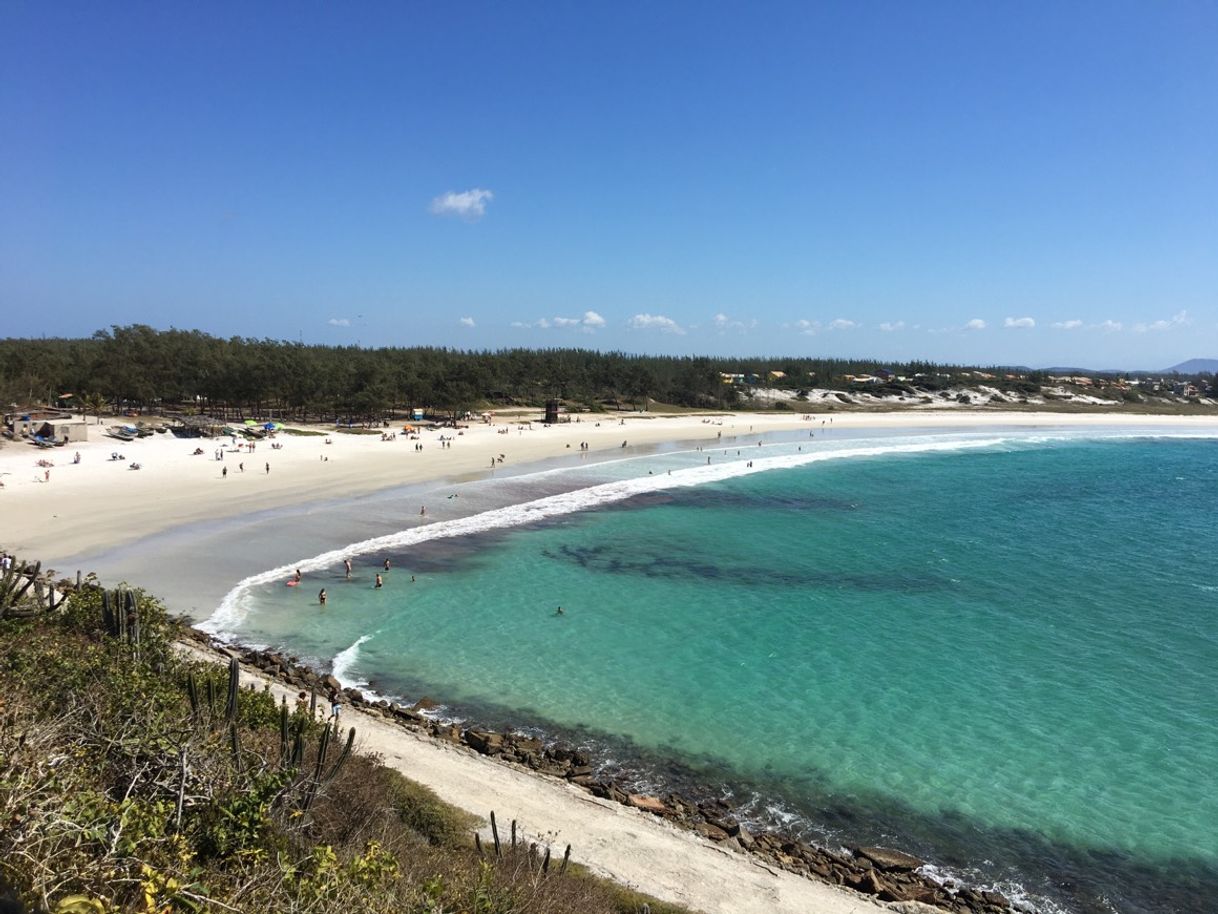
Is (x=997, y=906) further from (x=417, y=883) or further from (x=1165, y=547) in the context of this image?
(x=1165, y=547)

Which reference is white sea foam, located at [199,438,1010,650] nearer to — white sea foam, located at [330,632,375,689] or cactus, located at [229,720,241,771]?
white sea foam, located at [330,632,375,689]

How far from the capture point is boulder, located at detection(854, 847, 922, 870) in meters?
14.4

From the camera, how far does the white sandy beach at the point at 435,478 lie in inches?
523

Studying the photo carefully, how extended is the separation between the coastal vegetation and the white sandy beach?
27.8ft

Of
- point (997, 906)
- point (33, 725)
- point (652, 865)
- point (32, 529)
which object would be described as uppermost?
point (33, 725)

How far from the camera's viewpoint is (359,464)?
56.1 metres

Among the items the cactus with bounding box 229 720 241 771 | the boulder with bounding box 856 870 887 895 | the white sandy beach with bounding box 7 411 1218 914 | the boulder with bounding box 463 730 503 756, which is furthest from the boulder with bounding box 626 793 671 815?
the cactus with bounding box 229 720 241 771

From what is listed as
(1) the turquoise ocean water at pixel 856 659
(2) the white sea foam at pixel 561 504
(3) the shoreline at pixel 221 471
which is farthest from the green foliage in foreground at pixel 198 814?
(3) the shoreline at pixel 221 471

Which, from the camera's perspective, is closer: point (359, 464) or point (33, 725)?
point (33, 725)

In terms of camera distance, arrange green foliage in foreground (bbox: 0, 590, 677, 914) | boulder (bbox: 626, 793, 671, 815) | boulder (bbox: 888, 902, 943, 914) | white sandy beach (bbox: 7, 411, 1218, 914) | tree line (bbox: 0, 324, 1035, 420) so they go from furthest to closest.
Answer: tree line (bbox: 0, 324, 1035, 420)
boulder (bbox: 626, 793, 671, 815)
white sandy beach (bbox: 7, 411, 1218, 914)
boulder (bbox: 888, 902, 943, 914)
green foliage in foreground (bbox: 0, 590, 677, 914)

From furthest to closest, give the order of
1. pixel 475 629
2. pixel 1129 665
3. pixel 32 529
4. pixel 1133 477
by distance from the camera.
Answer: pixel 1133 477 → pixel 32 529 → pixel 475 629 → pixel 1129 665

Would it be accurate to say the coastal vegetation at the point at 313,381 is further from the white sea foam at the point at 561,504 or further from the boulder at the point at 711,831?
the boulder at the point at 711,831

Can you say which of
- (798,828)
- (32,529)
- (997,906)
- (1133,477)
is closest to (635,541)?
(798,828)

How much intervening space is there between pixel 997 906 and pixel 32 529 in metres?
40.6
